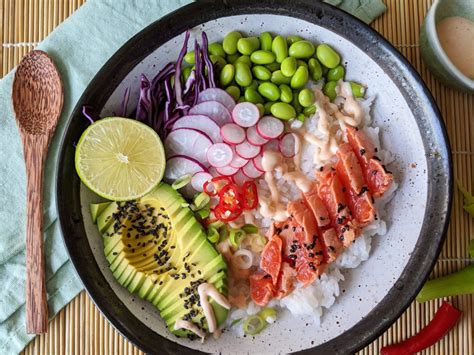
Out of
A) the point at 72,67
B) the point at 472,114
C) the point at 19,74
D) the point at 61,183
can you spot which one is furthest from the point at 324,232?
the point at 19,74

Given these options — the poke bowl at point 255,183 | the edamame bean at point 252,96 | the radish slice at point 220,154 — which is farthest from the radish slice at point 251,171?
the edamame bean at point 252,96

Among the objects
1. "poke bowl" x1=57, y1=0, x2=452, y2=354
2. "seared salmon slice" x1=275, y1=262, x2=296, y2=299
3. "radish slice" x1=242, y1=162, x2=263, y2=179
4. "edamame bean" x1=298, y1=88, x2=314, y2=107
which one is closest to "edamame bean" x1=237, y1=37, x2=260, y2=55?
"poke bowl" x1=57, y1=0, x2=452, y2=354

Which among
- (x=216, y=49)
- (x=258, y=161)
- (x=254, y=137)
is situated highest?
(x=216, y=49)

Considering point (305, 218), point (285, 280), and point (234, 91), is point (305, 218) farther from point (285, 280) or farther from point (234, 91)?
point (234, 91)

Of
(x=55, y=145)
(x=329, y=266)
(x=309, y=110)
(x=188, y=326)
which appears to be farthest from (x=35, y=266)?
(x=309, y=110)

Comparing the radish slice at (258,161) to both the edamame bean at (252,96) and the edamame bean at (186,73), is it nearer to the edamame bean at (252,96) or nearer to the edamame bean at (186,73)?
the edamame bean at (252,96)

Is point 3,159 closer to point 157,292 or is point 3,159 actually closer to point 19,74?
point 19,74

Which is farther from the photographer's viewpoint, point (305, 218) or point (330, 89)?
point (330, 89)
